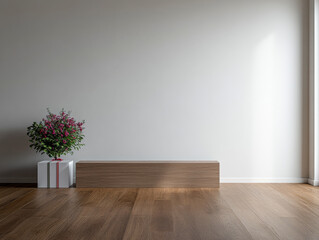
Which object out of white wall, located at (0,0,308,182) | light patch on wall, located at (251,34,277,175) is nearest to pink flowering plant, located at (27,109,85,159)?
white wall, located at (0,0,308,182)

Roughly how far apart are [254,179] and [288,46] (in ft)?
5.38

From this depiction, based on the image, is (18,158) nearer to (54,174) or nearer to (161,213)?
(54,174)

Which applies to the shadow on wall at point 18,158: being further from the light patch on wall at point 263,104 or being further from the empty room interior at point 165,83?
the light patch on wall at point 263,104

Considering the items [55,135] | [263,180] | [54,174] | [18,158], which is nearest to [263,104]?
[263,180]

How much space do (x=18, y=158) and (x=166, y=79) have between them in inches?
80.0

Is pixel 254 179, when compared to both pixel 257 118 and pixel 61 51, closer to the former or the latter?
pixel 257 118

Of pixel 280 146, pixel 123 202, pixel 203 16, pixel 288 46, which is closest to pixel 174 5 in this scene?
pixel 203 16

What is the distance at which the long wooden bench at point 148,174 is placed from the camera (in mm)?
3748

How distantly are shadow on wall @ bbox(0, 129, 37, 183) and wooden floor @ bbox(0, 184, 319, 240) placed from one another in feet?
1.23

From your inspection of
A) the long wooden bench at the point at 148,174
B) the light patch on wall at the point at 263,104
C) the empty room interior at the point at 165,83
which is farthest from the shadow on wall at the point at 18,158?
the light patch on wall at the point at 263,104

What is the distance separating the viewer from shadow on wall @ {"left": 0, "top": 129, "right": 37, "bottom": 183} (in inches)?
161

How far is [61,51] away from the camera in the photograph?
4074 mm

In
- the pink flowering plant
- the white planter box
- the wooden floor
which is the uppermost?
the pink flowering plant

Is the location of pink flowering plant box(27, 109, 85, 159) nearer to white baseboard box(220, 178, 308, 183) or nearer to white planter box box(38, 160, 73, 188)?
white planter box box(38, 160, 73, 188)
